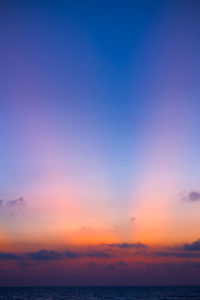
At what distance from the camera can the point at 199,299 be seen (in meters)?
127

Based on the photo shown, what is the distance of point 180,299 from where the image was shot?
12988 cm

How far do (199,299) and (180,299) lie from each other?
300 inches
